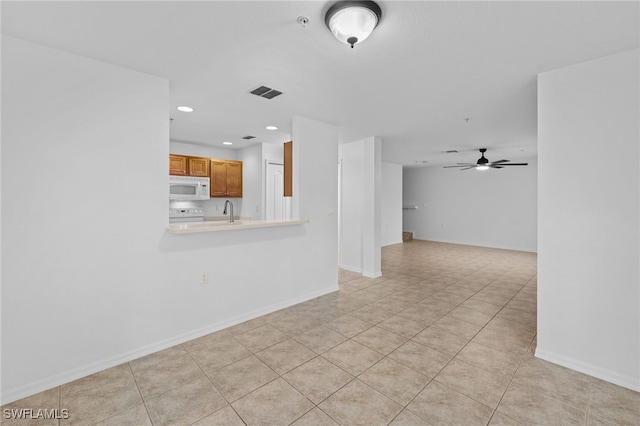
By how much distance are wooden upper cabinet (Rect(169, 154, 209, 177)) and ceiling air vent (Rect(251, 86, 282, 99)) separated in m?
3.00

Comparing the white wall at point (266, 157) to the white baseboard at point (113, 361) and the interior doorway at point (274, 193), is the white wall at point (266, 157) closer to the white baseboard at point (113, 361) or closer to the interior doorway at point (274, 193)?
the interior doorway at point (274, 193)

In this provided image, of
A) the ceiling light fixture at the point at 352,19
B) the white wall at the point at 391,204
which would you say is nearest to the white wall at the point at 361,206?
the white wall at the point at 391,204

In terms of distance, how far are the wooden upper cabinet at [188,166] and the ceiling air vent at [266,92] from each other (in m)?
3.00

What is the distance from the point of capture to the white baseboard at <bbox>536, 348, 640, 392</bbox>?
6.86 feet

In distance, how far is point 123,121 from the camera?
238 centimetres

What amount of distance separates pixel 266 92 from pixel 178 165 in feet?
10.3

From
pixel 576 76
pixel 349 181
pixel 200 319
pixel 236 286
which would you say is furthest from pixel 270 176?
pixel 576 76

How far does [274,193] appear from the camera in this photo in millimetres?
5906

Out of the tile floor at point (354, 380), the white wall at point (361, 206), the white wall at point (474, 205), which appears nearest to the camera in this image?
the tile floor at point (354, 380)

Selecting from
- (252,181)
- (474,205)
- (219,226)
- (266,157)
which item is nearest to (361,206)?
(266,157)

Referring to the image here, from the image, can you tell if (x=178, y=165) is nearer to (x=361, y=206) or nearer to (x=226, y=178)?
(x=226, y=178)

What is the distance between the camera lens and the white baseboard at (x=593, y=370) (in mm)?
2090

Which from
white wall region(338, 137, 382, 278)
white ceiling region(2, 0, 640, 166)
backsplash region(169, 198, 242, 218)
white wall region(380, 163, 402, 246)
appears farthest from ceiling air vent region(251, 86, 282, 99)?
white wall region(380, 163, 402, 246)

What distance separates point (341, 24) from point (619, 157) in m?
2.30
